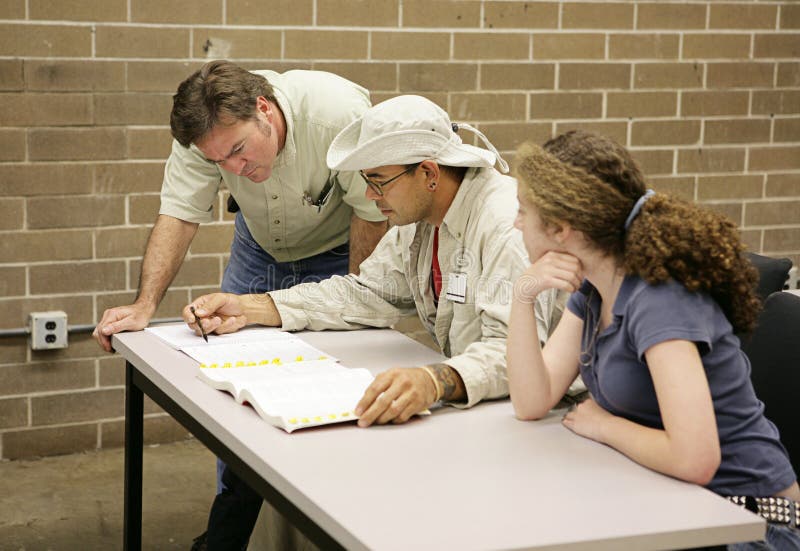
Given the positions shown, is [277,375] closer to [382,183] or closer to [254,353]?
[254,353]

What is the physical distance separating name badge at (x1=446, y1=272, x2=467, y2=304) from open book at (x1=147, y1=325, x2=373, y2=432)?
0.26 metres

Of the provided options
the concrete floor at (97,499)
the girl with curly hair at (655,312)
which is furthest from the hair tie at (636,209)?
the concrete floor at (97,499)

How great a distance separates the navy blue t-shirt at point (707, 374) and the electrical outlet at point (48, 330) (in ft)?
8.01

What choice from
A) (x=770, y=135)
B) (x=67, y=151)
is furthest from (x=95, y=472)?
(x=770, y=135)

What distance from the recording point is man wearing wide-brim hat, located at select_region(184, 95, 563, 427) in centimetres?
190

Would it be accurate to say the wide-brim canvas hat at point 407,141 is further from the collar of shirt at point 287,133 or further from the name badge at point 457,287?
the collar of shirt at point 287,133

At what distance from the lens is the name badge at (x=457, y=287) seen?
2.15 meters

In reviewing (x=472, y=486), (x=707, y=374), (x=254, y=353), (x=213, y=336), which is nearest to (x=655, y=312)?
(x=707, y=374)

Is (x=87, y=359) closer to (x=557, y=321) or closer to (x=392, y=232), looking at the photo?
(x=392, y=232)

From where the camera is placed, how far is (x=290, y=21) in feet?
12.2

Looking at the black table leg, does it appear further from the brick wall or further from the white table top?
the brick wall

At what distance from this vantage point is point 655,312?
1.57 metres

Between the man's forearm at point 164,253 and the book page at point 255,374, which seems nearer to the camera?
the book page at point 255,374

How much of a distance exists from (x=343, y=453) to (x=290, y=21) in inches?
95.2
